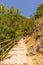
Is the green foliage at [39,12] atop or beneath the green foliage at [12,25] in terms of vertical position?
atop

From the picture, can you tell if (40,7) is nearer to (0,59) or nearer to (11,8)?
(11,8)

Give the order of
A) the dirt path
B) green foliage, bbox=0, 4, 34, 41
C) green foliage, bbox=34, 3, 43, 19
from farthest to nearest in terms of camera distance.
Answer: green foliage, bbox=34, 3, 43, 19, green foliage, bbox=0, 4, 34, 41, the dirt path

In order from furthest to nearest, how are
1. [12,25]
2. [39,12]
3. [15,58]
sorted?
1. [12,25]
2. [39,12]
3. [15,58]

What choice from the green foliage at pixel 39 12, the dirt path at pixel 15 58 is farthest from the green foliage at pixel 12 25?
the dirt path at pixel 15 58

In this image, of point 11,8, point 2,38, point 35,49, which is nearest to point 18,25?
point 11,8

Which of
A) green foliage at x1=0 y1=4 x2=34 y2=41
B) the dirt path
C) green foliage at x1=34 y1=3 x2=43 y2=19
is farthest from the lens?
green foliage at x1=34 y1=3 x2=43 y2=19

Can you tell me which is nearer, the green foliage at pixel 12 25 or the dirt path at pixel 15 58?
the dirt path at pixel 15 58

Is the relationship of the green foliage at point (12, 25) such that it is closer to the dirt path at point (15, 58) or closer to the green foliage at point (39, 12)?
the green foliage at point (39, 12)

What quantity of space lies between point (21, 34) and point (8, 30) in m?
10.1

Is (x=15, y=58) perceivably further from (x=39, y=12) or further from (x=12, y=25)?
(x=12, y=25)

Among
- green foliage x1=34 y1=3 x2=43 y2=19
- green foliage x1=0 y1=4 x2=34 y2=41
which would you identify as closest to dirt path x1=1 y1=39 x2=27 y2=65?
green foliage x1=0 y1=4 x2=34 y2=41

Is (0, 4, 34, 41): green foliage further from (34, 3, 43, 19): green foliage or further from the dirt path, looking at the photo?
the dirt path

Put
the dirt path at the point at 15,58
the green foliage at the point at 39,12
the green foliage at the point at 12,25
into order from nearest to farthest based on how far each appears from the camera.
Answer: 1. the dirt path at the point at 15,58
2. the green foliage at the point at 12,25
3. the green foliage at the point at 39,12

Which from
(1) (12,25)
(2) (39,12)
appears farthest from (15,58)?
(1) (12,25)
